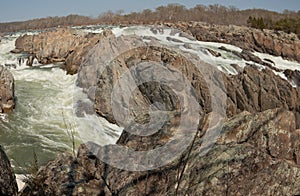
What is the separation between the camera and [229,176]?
9.04 feet

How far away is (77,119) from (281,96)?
823 centimetres

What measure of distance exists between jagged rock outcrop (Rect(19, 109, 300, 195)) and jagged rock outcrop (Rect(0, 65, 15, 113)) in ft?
24.8

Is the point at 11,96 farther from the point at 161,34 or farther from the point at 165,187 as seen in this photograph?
the point at 161,34

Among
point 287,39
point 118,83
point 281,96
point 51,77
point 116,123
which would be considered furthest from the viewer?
point 287,39

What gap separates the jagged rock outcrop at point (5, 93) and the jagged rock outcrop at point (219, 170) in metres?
7.56

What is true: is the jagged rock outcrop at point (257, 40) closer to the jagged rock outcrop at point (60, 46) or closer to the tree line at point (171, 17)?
the jagged rock outcrop at point (60, 46)

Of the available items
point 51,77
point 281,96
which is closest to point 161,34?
point 51,77

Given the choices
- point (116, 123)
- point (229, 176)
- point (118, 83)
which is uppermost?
point (229, 176)

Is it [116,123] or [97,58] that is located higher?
[97,58]

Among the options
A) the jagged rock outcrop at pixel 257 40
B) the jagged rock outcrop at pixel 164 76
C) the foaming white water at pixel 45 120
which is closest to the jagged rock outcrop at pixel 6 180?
the foaming white water at pixel 45 120

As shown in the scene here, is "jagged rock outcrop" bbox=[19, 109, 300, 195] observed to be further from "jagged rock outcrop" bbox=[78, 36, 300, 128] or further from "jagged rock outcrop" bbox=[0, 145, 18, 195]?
"jagged rock outcrop" bbox=[78, 36, 300, 128]

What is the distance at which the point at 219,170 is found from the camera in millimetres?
2824

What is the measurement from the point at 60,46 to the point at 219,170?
18.3m

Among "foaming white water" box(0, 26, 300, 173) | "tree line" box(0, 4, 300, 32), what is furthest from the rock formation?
"tree line" box(0, 4, 300, 32)
